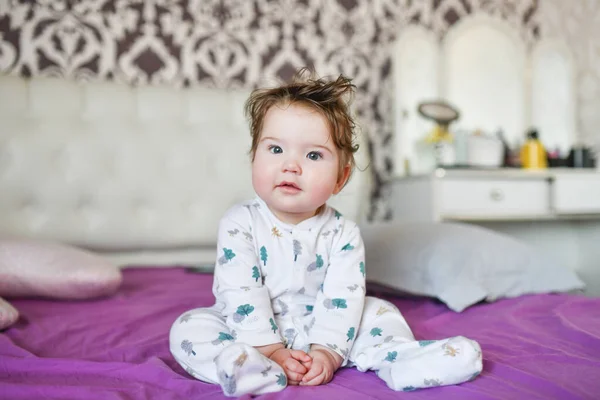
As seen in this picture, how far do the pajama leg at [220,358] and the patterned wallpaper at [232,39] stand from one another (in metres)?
1.67

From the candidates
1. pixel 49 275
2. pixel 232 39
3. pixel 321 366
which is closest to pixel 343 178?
pixel 321 366

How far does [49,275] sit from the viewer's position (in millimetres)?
1447

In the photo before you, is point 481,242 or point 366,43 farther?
point 366,43

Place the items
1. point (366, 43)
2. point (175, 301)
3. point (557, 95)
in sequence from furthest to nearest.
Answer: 1. point (557, 95)
2. point (366, 43)
3. point (175, 301)

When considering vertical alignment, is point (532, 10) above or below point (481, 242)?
above

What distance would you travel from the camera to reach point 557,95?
3.03 meters

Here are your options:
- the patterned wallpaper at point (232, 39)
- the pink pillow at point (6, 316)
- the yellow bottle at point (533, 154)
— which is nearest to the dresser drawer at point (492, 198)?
the yellow bottle at point (533, 154)

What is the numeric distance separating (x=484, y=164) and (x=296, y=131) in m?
Result: 1.91

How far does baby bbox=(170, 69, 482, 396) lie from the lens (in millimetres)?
838

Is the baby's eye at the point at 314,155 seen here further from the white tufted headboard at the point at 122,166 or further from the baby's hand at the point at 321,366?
the white tufted headboard at the point at 122,166

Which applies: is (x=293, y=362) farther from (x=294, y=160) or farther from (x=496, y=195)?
(x=496, y=195)

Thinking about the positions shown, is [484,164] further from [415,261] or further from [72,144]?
[72,144]

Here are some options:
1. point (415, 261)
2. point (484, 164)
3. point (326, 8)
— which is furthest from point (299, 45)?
point (415, 261)

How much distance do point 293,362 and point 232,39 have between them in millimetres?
2012
